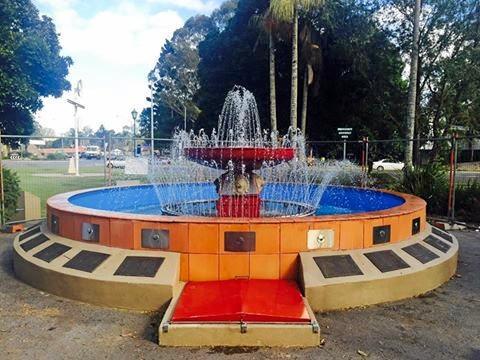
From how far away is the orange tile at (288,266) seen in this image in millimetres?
4938

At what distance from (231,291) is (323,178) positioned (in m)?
10.6

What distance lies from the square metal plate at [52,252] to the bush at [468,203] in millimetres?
9362

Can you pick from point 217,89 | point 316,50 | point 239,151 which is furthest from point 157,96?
point 239,151

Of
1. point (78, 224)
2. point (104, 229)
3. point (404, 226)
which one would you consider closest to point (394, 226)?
point (404, 226)

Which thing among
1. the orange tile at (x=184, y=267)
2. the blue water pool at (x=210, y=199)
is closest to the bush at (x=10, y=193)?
Result: the blue water pool at (x=210, y=199)

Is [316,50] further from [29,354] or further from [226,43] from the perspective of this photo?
[29,354]

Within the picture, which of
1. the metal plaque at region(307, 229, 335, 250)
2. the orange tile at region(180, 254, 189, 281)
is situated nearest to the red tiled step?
the orange tile at region(180, 254, 189, 281)

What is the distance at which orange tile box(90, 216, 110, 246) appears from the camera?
5250mm

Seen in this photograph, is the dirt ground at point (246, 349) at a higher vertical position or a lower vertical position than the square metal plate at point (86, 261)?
lower

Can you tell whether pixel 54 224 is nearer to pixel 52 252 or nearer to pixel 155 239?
pixel 52 252

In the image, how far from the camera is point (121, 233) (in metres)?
5.17

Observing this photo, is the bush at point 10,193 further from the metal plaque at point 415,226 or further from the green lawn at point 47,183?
the metal plaque at point 415,226

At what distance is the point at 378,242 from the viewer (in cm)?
540

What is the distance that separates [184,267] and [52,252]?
73.9 inches
